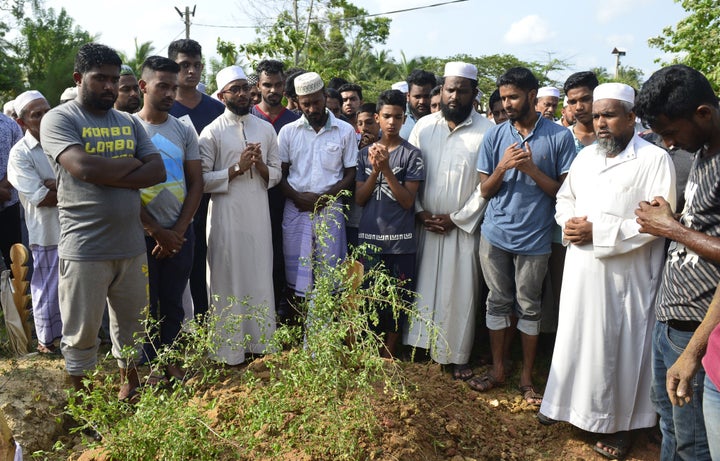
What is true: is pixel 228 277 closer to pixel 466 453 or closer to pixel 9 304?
pixel 9 304

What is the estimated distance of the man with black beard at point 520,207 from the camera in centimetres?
431

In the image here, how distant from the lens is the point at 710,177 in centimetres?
260

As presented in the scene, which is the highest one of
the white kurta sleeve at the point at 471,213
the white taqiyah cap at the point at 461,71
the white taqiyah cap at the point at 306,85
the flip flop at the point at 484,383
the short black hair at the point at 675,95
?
Answer: the white taqiyah cap at the point at 461,71

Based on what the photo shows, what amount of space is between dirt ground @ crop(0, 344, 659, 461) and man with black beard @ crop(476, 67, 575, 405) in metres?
0.34

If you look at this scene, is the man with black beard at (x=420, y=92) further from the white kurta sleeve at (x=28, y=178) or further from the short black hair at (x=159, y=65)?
the white kurta sleeve at (x=28, y=178)

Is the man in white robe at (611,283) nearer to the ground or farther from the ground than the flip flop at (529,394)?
farther from the ground

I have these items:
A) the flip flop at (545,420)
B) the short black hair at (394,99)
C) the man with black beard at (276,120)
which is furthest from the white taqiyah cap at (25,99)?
the flip flop at (545,420)

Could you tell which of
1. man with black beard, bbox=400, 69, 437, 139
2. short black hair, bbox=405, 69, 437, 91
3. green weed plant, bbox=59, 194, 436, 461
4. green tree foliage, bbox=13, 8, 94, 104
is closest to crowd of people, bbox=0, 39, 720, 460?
green weed plant, bbox=59, 194, 436, 461

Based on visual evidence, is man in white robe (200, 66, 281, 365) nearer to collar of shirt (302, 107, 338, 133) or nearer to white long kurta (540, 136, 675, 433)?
collar of shirt (302, 107, 338, 133)

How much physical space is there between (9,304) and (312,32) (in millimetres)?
15412

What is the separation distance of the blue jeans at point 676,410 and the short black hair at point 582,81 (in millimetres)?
2672

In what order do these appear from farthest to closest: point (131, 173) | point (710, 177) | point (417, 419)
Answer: point (131, 173) < point (417, 419) < point (710, 177)

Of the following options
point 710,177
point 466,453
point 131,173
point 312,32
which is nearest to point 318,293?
point 466,453

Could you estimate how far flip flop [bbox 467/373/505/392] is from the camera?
4.57 meters
